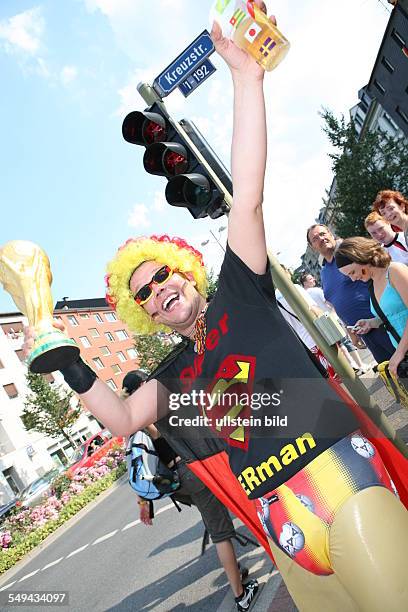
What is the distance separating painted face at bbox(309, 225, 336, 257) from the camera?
4.91m

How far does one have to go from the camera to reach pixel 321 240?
4.99m

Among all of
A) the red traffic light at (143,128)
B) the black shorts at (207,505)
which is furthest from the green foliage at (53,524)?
the red traffic light at (143,128)

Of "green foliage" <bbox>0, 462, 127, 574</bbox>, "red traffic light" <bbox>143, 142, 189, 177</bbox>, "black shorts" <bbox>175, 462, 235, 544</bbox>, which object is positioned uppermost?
"red traffic light" <bbox>143, 142, 189, 177</bbox>

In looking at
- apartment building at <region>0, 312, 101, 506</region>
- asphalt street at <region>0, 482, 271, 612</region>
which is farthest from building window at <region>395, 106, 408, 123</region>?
asphalt street at <region>0, 482, 271, 612</region>

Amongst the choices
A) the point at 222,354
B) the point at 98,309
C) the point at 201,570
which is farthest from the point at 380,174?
the point at 98,309

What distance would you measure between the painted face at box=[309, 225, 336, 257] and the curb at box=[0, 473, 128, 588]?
26.3ft

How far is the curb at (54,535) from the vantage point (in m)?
8.53

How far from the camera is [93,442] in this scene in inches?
789

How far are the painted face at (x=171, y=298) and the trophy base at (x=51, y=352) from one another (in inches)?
18.1

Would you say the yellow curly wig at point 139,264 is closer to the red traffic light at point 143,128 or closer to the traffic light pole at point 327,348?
the traffic light pole at point 327,348

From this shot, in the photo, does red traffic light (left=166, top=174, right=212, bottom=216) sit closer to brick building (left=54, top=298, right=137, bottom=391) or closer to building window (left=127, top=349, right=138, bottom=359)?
brick building (left=54, top=298, right=137, bottom=391)

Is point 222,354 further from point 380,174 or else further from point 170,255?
point 380,174

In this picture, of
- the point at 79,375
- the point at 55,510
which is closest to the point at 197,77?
the point at 79,375

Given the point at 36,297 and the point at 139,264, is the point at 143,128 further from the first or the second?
the point at 36,297
